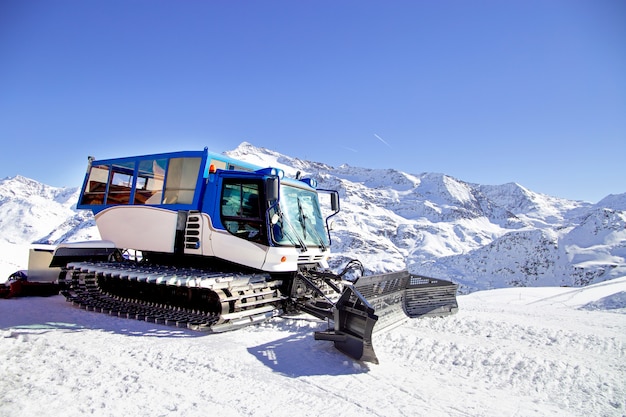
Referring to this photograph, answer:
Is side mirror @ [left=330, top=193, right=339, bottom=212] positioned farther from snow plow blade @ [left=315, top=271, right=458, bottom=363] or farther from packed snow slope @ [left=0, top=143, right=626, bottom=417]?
packed snow slope @ [left=0, top=143, right=626, bottom=417]

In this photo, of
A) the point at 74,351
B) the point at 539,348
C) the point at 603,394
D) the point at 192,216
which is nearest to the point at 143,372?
the point at 74,351

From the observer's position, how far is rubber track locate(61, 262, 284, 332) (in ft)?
20.2

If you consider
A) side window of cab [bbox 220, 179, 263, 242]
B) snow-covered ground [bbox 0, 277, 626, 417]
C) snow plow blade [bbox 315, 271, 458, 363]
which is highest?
side window of cab [bbox 220, 179, 263, 242]

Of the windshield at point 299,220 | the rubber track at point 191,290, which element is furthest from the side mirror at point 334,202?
the rubber track at point 191,290

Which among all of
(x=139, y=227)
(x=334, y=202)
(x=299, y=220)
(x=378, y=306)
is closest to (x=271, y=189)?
(x=299, y=220)

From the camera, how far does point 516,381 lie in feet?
14.1

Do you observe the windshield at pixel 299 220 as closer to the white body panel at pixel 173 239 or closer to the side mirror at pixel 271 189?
the white body panel at pixel 173 239

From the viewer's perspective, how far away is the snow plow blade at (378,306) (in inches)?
187

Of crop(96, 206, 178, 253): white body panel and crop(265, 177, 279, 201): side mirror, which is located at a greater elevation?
crop(265, 177, 279, 201): side mirror

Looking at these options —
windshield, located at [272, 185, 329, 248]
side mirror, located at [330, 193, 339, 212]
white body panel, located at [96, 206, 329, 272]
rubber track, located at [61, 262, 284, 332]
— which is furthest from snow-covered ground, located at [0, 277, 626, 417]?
side mirror, located at [330, 193, 339, 212]

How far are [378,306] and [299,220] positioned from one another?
2541 mm

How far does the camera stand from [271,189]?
664 centimetres

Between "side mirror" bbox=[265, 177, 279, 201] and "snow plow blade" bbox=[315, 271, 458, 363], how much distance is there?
2.14 m

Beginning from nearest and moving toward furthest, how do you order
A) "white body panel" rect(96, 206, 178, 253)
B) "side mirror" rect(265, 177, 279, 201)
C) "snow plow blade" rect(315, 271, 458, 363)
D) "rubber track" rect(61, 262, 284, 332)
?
1. "snow plow blade" rect(315, 271, 458, 363)
2. "rubber track" rect(61, 262, 284, 332)
3. "side mirror" rect(265, 177, 279, 201)
4. "white body panel" rect(96, 206, 178, 253)
